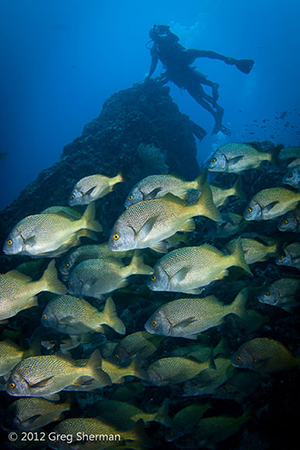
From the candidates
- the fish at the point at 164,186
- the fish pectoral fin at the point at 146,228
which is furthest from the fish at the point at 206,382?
the fish at the point at 164,186

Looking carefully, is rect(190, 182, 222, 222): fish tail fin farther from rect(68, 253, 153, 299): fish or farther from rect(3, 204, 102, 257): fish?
rect(3, 204, 102, 257): fish

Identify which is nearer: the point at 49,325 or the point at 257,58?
the point at 49,325

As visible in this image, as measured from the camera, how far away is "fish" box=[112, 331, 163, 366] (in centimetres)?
334

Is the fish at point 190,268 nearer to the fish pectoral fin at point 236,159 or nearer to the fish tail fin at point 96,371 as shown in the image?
the fish tail fin at point 96,371

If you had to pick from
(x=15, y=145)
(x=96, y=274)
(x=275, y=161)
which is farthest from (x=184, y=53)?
(x=15, y=145)

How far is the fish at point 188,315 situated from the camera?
308 cm

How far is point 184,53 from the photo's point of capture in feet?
44.2

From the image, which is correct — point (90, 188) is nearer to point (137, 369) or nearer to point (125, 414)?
point (137, 369)

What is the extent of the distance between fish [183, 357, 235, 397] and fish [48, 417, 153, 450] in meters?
0.73

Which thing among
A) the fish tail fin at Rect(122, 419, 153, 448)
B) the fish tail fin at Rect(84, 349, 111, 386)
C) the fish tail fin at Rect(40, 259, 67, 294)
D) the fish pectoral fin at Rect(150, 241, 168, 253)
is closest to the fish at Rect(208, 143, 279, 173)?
the fish pectoral fin at Rect(150, 241, 168, 253)

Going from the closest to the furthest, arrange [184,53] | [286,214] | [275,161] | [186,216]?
[186,216] < [286,214] < [275,161] < [184,53]

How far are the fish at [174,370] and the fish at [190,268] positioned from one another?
892 mm

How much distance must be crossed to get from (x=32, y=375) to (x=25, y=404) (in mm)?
626

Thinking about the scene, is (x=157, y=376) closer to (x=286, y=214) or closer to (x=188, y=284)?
(x=188, y=284)
